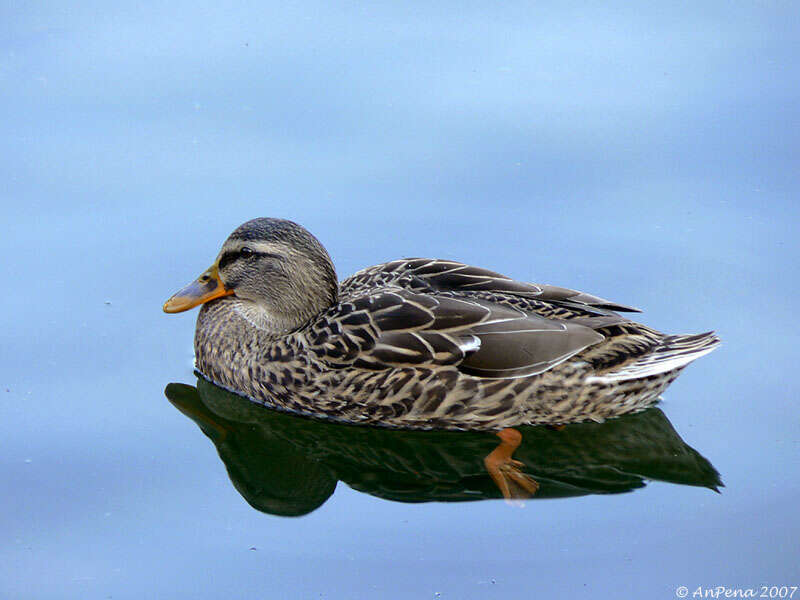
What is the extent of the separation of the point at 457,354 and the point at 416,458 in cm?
64

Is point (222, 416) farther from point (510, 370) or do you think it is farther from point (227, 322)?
point (510, 370)

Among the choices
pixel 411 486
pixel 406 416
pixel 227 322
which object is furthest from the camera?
pixel 227 322

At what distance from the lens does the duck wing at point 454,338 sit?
280 inches

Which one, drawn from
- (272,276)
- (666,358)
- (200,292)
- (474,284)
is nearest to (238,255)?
(272,276)

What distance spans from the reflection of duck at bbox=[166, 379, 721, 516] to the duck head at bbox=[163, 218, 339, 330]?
0.64 m

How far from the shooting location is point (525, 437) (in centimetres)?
717

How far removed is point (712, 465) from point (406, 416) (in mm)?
1759

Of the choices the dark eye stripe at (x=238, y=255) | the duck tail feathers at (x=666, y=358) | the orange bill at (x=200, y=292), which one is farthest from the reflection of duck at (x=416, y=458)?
the dark eye stripe at (x=238, y=255)

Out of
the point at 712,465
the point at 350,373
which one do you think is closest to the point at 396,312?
the point at 350,373

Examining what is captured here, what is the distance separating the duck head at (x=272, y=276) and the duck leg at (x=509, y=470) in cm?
141

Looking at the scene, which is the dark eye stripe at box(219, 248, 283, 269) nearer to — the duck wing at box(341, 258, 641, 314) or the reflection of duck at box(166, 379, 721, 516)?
the duck wing at box(341, 258, 641, 314)

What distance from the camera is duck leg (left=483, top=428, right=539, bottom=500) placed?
6691 mm

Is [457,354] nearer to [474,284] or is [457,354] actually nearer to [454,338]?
[454,338]

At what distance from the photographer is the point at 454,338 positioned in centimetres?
716
